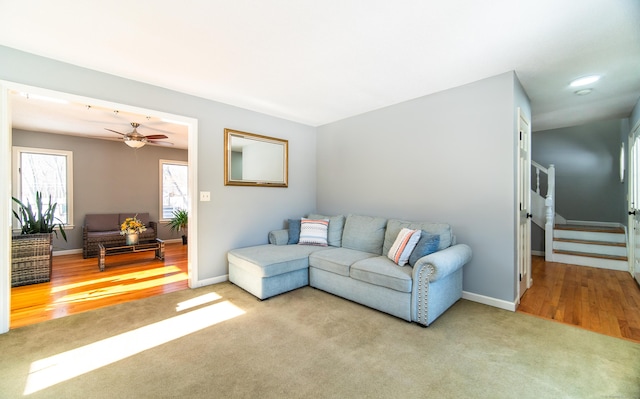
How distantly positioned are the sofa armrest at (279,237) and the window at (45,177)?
14.9ft

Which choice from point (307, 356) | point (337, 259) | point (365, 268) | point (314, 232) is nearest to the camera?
point (307, 356)

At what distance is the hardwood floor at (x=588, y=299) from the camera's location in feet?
8.12

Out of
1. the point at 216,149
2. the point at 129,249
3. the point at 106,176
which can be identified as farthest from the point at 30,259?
the point at 216,149

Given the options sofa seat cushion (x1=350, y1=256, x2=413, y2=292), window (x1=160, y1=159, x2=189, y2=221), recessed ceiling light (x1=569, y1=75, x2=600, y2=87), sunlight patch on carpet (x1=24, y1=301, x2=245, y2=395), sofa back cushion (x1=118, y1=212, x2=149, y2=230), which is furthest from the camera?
window (x1=160, y1=159, x2=189, y2=221)

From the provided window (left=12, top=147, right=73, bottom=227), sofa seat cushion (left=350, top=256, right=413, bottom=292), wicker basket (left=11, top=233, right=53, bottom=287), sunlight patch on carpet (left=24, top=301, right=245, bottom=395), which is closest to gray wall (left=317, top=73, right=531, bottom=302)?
sofa seat cushion (left=350, top=256, right=413, bottom=292)

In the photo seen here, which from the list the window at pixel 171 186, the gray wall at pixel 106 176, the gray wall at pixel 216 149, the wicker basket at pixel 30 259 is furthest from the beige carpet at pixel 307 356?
the window at pixel 171 186

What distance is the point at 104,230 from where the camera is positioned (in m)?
5.61

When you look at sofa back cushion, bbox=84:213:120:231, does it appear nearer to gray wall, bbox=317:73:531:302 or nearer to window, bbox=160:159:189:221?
window, bbox=160:159:189:221

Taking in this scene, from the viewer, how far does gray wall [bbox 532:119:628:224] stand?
18.4 feet

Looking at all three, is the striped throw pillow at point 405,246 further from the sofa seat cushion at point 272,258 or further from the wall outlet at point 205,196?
the wall outlet at point 205,196

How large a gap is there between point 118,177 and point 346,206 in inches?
204

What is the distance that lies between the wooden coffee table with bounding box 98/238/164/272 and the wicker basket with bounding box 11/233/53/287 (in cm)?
61

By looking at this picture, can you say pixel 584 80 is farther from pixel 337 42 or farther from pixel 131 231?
pixel 131 231

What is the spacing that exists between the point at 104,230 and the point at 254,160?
402 cm
